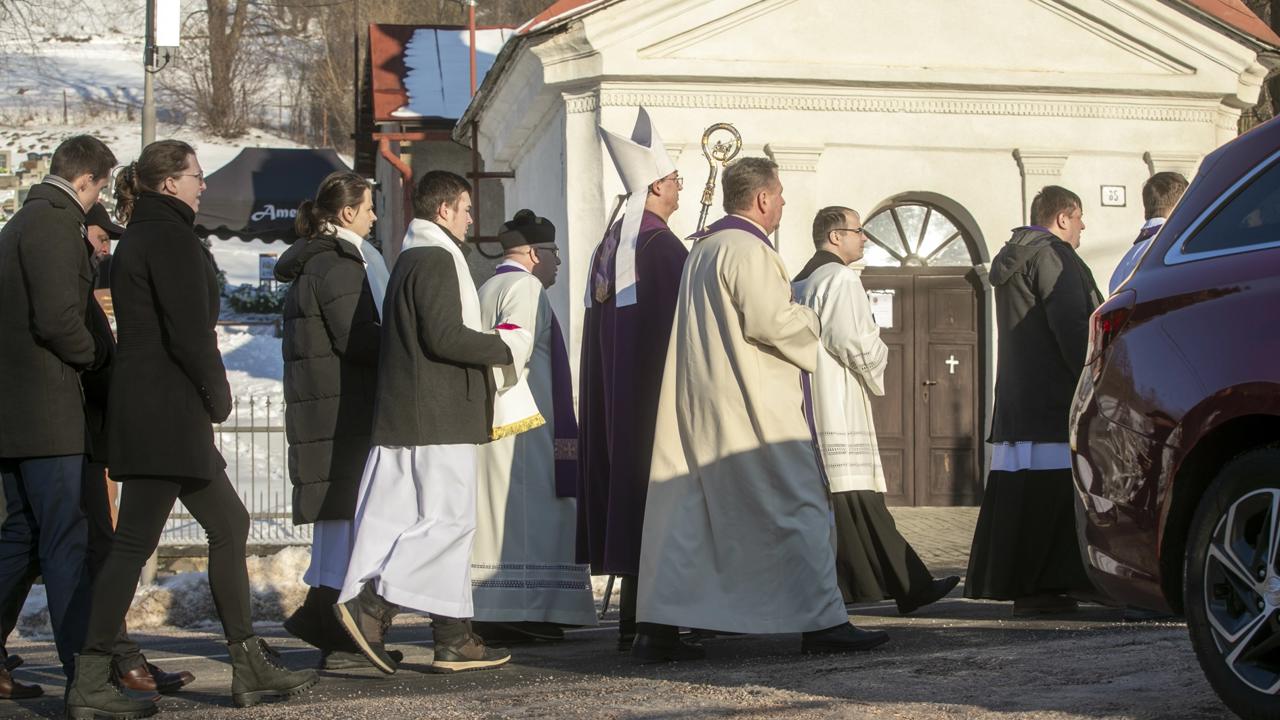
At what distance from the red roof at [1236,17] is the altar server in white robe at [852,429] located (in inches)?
357

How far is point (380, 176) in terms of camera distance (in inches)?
1293

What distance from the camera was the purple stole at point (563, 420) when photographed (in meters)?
7.66

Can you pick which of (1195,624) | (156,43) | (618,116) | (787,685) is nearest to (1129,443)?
(1195,624)

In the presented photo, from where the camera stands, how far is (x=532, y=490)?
7.65 m

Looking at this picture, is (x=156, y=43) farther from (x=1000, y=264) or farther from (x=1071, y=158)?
(x=1071, y=158)

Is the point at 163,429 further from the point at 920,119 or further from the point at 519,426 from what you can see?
the point at 920,119

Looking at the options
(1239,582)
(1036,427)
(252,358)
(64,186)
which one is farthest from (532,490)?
(252,358)

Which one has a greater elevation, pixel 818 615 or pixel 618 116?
pixel 618 116

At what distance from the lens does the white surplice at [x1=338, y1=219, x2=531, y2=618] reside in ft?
20.2

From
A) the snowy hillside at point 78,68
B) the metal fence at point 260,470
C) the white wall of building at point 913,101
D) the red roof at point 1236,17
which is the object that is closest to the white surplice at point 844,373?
the metal fence at point 260,470

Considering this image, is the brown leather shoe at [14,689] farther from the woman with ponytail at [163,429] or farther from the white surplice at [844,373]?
the white surplice at [844,373]

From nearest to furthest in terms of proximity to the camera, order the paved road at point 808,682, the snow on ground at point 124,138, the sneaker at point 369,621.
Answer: the paved road at point 808,682 → the sneaker at point 369,621 → the snow on ground at point 124,138

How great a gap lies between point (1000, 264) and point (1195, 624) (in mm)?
3510

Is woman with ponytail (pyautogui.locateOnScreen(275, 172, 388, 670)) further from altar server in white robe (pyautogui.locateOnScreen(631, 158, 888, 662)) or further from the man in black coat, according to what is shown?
altar server in white robe (pyautogui.locateOnScreen(631, 158, 888, 662))
